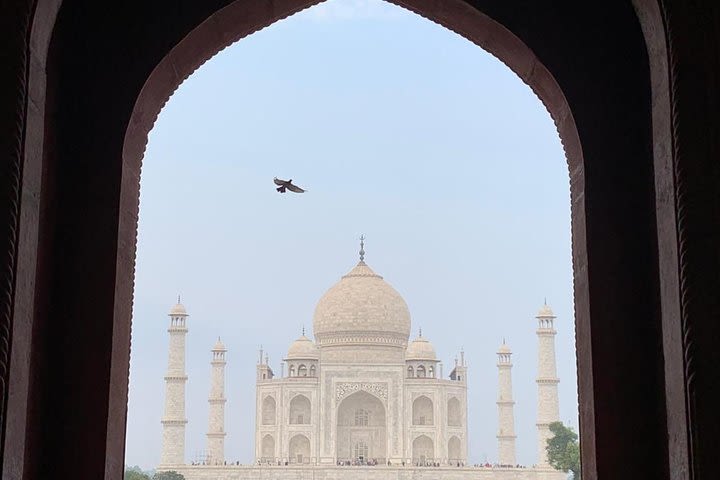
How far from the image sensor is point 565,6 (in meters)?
3.66

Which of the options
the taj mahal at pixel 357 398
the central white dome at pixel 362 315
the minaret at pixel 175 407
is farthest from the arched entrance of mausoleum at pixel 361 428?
the minaret at pixel 175 407

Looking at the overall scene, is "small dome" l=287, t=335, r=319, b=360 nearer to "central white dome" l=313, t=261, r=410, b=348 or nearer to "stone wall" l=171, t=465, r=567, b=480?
"central white dome" l=313, t=261, r=410, b=348

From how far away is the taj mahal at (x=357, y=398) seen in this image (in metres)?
33.6

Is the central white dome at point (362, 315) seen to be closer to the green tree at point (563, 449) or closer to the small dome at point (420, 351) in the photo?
the small dome at point (420, 351)

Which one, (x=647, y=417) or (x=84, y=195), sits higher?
(x=84, y=195)

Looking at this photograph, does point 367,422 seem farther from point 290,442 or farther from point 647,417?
point 647,417

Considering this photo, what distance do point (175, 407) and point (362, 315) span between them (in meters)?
5.89

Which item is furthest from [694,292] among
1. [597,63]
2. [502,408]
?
[502,408]

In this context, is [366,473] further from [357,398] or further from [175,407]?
[175,407]

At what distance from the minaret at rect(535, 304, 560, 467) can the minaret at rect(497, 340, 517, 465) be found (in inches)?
41.3

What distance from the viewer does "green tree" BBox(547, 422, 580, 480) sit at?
2930 cm

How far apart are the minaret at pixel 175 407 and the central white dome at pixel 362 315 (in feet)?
13.2

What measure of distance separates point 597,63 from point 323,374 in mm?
30398

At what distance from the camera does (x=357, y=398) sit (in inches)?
1361
